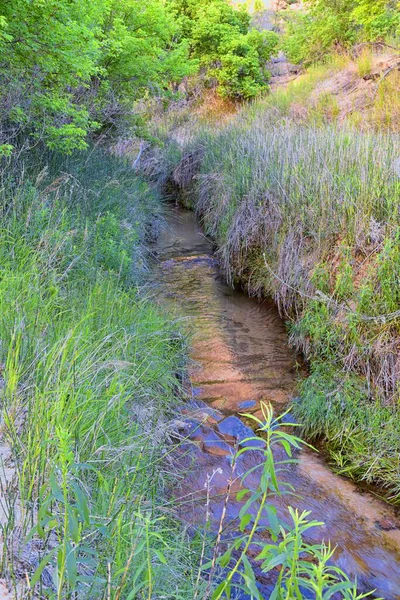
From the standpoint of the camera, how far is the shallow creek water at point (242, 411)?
2.64 metres

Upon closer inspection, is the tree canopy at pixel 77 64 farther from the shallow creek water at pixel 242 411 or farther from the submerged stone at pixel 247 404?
the submerged stone at pixel 247 404

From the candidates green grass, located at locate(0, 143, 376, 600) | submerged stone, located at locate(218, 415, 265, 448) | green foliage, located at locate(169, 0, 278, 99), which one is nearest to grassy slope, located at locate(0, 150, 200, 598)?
green grass, located at locate(0, 143, 376, 600)

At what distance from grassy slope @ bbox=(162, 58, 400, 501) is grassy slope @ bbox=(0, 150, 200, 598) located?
1.26 m

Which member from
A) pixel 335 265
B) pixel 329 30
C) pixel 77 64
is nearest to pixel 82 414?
pixel 335 265

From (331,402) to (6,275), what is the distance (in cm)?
246

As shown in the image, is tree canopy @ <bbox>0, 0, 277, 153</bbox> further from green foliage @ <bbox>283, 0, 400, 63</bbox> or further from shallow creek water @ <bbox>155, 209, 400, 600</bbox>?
shallow creek water @ <bbox>155, 209, 400, 600</bbox>

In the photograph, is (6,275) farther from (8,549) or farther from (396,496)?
(396,496)

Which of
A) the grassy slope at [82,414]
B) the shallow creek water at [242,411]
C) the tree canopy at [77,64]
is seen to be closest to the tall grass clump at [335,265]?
the shallow creek water at [242,411]

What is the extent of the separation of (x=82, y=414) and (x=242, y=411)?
2073mm

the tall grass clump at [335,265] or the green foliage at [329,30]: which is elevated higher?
the green foliage at [329,30]

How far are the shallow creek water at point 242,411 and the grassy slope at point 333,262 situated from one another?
0.21m

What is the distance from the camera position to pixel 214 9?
59.5 ft

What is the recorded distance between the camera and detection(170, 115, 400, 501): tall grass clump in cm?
342

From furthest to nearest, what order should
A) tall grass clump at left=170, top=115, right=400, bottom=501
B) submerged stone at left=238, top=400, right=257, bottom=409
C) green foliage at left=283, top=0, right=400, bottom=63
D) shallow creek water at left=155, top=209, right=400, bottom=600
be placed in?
green foliage at left=283, top=0, right=400, bottom=63
submerged stone at left=238, top=400, right=257, bottom=409
tall grass clump at left=170, top=115, right=400, bottom=501
shallow creek water at left=155, top=209, right=400, bottom=600
